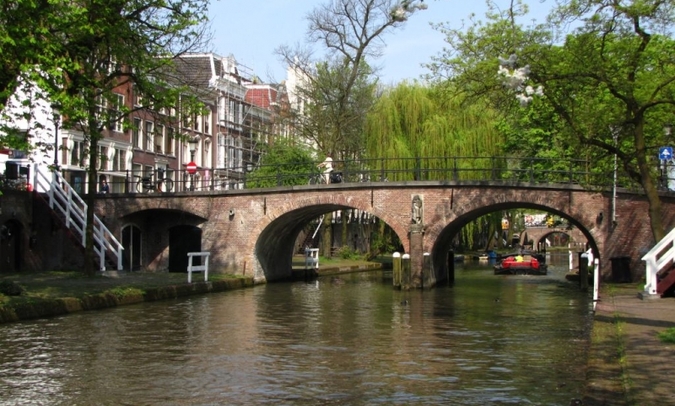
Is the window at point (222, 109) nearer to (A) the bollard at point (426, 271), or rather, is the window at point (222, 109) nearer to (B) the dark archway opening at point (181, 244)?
(B) the dark archway opening at point (181, 244)

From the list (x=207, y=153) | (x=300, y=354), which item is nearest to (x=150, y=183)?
(x=207, y=153)

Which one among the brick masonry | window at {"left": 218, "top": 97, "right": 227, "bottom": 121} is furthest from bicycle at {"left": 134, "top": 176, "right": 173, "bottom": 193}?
window at {"left": 218, "top": 97, "right": 227, "bottom": 121}

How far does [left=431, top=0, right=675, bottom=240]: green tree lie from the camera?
2227cm

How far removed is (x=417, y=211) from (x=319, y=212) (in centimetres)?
721

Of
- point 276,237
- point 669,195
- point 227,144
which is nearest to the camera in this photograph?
point 669,195

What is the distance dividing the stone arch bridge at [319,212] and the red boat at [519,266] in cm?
726

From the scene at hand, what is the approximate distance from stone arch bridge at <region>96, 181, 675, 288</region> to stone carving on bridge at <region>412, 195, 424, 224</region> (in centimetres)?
5

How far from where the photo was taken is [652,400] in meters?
8.95

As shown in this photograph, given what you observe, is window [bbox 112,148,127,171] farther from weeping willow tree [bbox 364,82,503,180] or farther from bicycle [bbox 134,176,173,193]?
weeping willow tree [bbox 364,82,503,180]

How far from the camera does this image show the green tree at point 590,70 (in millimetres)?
22266

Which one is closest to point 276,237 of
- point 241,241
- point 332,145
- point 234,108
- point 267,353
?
point 241,241

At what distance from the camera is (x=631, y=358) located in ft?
37.9

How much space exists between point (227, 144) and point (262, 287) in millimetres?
31448

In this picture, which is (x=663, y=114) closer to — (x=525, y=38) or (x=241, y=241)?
(x=525, y=38)
